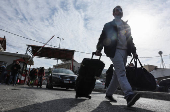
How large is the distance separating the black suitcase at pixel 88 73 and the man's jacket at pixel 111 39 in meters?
0.34

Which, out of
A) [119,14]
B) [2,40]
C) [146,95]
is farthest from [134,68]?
[2,40]

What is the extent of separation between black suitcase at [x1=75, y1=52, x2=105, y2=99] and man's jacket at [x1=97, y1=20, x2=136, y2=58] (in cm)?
34

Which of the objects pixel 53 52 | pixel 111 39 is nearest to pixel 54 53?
pixel 53 52

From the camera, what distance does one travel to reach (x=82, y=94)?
10.6 ft

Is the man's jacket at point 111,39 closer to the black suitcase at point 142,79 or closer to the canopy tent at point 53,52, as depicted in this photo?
the black suitcase at point 142,79

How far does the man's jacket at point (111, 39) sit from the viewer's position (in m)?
2.79

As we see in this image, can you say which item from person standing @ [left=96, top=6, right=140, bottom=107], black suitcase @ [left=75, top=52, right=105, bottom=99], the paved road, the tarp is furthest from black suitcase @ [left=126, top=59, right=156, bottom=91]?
the tarp

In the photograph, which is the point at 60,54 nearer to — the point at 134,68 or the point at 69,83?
the point at 69,83

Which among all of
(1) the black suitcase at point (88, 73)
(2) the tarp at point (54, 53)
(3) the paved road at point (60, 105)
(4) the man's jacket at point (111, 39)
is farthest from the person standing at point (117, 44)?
(2) the tarp at point (54, 53)

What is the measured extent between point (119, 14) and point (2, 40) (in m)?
46.2

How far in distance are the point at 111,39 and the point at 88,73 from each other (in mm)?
914

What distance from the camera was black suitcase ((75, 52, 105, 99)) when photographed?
3031 millimetres

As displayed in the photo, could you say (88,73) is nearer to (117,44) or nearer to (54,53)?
(117,44)

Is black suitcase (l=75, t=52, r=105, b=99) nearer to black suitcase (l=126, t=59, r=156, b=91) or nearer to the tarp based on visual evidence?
black suitcase (l=126, t=59, r=156, b=91)
